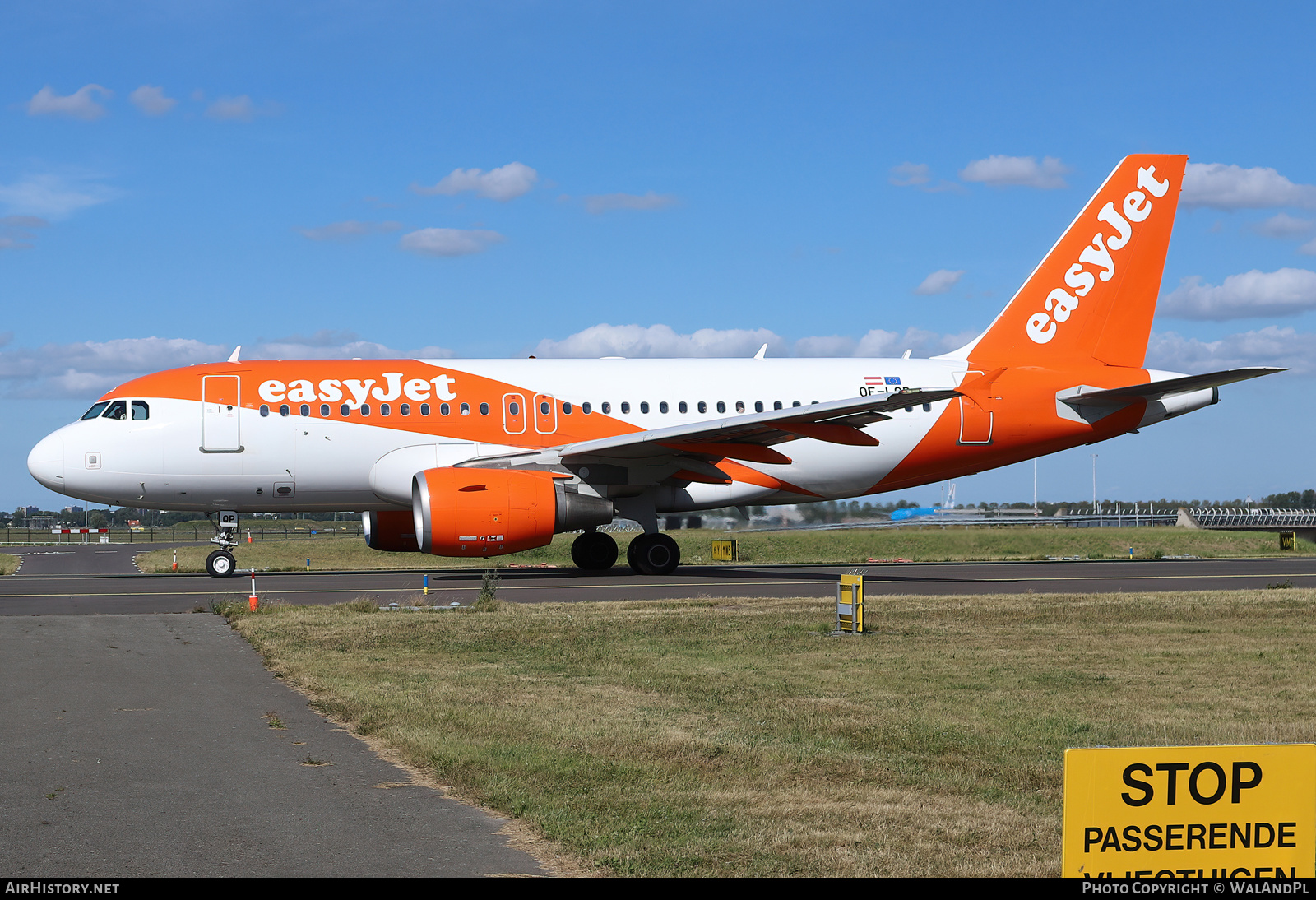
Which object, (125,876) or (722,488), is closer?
(125,876)

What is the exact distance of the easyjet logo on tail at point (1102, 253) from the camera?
91.7 ft

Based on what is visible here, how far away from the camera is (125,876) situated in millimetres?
5434

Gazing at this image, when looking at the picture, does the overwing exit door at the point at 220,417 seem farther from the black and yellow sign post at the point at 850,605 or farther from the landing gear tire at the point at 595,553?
the black and yellow sign post at the point at 850,605

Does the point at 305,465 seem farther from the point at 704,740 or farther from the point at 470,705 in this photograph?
the point at 704,740

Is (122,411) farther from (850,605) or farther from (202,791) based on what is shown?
(202,791)

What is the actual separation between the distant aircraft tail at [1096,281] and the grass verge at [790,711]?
11175 mm

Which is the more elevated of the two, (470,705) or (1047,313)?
(1047,313)

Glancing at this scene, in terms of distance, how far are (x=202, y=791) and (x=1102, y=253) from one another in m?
25.4

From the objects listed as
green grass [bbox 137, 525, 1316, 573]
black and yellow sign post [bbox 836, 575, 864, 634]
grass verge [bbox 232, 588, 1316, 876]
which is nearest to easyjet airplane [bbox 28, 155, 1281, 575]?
grass verge [bbox 232, 588, 1316, 876]

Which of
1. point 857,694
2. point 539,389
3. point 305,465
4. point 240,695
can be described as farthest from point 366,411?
point 857,694

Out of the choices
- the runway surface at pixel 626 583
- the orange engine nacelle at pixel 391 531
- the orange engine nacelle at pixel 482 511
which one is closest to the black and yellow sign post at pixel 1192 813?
the runway surface at pixel 626 583


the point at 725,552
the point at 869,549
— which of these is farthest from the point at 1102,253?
the point at 869,549

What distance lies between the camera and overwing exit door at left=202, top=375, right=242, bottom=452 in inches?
986

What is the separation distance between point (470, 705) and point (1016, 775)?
460cm
